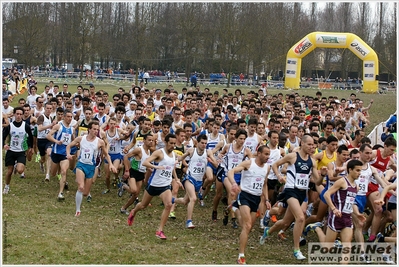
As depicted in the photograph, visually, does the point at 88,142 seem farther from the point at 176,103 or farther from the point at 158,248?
the point at 176,103

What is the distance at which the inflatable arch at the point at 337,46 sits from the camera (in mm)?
38188

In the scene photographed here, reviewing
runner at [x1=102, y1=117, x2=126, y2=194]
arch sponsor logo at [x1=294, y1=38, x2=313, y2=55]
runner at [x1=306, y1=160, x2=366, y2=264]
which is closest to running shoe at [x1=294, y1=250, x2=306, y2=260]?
runner at [x1=306, y1=160, x2=366, y2=264]

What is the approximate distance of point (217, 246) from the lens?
32.6 feet

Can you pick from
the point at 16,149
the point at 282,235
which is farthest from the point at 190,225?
the point at 16,149

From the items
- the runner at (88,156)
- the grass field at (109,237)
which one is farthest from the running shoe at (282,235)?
the runner at (88,156)

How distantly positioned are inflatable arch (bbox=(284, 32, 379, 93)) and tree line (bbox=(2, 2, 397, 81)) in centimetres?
885

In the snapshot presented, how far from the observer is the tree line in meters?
53.0

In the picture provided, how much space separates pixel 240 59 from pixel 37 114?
41.7 m

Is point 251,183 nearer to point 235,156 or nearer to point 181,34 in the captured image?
point 235,156

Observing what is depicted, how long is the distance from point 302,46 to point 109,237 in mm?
31362

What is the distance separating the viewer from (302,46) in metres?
39.3

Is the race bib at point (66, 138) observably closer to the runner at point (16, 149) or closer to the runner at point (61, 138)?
the runner at point (61, 138)

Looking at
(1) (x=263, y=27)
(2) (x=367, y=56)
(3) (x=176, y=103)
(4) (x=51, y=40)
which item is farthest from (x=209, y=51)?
(3) (x=176, y=103)

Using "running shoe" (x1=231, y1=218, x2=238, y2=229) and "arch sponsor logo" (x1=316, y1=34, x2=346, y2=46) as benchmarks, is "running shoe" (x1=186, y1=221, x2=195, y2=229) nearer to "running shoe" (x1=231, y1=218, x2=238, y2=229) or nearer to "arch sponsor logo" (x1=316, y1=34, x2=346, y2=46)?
"running shoe" (x1=231, y1=218, x2=238, y2=229)
